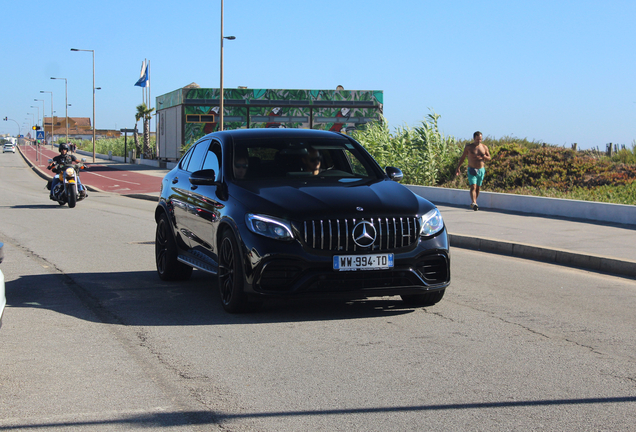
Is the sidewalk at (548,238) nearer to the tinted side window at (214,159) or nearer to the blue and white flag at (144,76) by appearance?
the tinted side window at (214,159)

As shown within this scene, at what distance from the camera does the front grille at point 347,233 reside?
620 cm

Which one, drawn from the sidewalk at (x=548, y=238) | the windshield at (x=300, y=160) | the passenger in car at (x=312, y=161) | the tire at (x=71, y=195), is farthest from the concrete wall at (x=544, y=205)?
the tire at (x=71, y=195)

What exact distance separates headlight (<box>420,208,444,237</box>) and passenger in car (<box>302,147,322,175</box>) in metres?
1.34

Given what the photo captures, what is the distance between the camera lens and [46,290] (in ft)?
26.8

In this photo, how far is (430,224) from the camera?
6605 mm

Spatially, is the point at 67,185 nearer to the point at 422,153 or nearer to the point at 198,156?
the point at 422,153

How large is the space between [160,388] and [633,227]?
1128 cm

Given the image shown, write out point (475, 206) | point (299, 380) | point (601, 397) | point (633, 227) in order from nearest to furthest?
point (601, 397) → point (299, 380) → point (633, 227) → point (475, 206)

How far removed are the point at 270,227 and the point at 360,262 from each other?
2.58ft

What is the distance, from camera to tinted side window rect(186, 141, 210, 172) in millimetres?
8266

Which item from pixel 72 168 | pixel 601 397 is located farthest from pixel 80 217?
pixel 601 397

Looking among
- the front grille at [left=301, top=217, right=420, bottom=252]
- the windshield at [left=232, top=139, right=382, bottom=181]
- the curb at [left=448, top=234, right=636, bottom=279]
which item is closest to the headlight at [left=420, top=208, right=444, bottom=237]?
the front grille at [left=301, top=217, right=420, bottom=252]

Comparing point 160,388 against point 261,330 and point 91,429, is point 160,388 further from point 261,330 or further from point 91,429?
point 261,330

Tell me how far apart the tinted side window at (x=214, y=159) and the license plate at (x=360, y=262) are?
1781 mm
